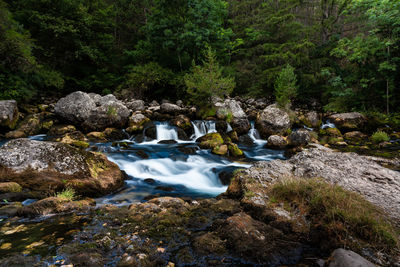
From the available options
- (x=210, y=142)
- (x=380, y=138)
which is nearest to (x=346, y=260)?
(x=210, y=142)

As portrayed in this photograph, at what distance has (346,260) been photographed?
5.87 feet

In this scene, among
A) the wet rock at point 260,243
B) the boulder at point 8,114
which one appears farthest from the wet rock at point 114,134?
the wet rock at point 260,243

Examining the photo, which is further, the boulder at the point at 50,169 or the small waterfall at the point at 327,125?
the small waterfall at the point at 327,125

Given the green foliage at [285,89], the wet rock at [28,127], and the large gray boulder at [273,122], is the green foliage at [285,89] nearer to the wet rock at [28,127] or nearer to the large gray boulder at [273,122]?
the large gray boulder at [273,122]

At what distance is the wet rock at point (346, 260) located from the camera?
5.70 ft

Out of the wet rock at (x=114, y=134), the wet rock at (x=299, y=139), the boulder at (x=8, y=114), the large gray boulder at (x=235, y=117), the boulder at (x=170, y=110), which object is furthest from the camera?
the boulder at (x=170, y=110)

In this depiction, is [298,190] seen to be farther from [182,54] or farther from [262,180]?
[182,54]

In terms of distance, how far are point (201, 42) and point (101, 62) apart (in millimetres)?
11956

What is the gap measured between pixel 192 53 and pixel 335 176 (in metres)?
20.2

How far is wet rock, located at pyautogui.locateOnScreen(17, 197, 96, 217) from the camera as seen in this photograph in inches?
124

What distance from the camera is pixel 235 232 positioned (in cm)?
252

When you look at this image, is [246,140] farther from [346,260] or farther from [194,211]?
[346,260]

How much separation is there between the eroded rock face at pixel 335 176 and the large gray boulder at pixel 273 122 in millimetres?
8139

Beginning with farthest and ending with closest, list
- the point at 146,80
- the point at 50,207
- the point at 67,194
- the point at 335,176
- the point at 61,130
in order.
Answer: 1. the point at 146,80
2. the point at 61,130
3. the point at 67,194
4. the point at 335,176
5. the point at 50,207
